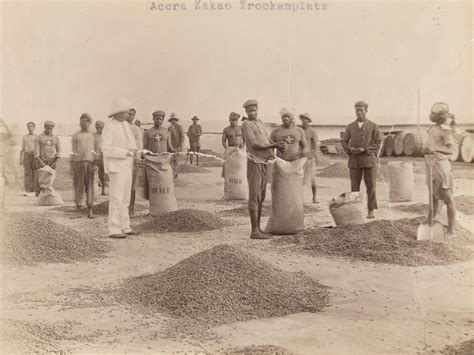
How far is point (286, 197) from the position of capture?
5.66m

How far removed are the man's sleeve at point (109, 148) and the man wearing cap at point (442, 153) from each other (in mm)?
3080

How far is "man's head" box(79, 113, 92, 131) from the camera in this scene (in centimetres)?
671

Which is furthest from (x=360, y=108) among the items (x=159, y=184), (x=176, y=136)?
(x=176, y=136)

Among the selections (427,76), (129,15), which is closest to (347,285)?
(427,76)

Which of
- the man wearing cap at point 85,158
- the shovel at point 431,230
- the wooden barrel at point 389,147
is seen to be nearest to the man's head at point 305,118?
the man wearing cap at point 85,158

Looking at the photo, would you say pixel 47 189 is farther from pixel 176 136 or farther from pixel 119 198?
pixel 119 198

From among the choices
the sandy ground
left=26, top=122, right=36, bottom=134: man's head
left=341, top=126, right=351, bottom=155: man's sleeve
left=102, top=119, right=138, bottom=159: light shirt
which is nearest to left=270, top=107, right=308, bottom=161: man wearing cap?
left=341, top=126, right=351, bottom=155: man's sleeve

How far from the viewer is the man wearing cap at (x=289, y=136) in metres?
5.80

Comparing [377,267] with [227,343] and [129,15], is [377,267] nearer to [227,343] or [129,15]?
[227,343]

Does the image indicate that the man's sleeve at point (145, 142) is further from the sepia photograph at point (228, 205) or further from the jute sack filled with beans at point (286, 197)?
the jute sack filled with beans at point (286, 197)

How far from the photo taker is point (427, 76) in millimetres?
5785

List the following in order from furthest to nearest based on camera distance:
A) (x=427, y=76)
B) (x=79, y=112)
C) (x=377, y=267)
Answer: (x=79, y=112)
(x=427, y=76)
(x=377, y=267)

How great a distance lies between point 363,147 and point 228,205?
7.55 ft

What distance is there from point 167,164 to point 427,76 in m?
3.20
